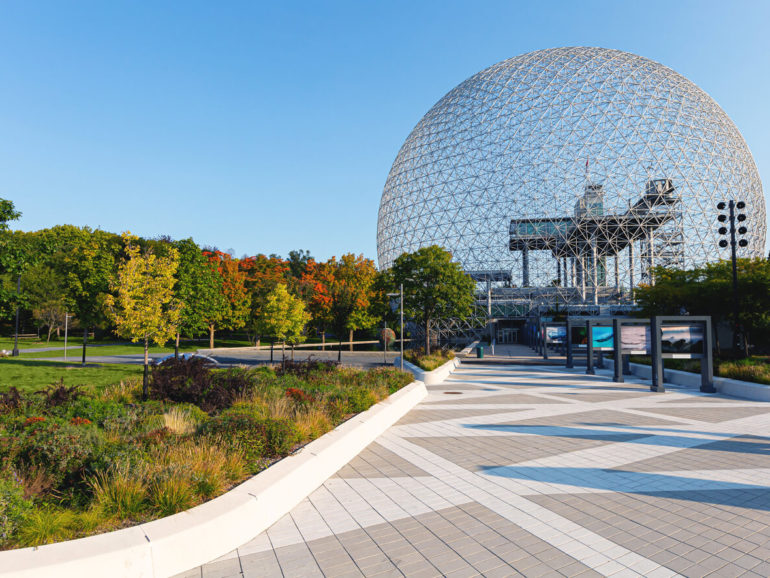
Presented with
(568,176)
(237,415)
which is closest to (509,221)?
(568,176)

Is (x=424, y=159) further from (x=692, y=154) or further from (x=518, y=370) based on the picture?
(x=518, y=370)

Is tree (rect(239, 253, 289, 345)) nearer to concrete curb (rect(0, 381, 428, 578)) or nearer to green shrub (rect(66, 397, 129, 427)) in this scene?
green shrub (rect(66, 397, 129, 427))

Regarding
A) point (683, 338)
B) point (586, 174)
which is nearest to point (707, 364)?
point (683, 338)

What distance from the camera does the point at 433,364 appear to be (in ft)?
73.9

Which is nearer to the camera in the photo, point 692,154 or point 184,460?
point 184,460

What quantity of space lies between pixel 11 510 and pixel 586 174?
168 ft

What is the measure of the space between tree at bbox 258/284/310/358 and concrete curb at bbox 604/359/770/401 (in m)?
19.1

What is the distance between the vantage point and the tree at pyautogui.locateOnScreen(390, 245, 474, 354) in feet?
101

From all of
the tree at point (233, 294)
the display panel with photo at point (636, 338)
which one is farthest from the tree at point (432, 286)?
the tree at point (233, 294)

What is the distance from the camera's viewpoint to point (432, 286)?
31.4 meters

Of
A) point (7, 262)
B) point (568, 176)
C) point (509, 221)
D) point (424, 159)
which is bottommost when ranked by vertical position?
point (7, 262)

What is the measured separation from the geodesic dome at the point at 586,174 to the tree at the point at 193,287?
29.0 m

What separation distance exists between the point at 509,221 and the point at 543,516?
152ft

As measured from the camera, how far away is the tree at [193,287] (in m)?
28.7
